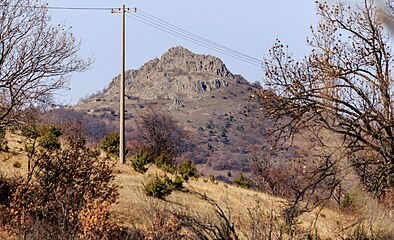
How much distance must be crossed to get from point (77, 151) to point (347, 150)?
23.1ft

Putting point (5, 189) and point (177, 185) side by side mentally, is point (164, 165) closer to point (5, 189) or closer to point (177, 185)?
point (177, 185)

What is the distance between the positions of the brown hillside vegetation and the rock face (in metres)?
98.4

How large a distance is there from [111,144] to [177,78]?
112 metres

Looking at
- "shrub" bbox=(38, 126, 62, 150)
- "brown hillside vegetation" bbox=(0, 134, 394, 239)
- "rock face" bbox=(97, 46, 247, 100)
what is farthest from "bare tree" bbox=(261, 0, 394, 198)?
"rock face" bbox=(97, 46, 247, 100)

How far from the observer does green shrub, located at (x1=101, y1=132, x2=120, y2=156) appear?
29252 millimetres

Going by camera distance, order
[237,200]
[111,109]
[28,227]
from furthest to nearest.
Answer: [111,109]
[237,200]
[28,227]

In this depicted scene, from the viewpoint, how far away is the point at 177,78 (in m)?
141

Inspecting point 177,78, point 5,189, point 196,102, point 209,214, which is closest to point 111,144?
point 5,189

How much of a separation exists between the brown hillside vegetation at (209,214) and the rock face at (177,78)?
323ft

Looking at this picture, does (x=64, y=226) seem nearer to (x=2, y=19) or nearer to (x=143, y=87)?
(x=2, y=19)

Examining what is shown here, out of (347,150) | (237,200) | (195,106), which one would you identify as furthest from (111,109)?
(347,150)

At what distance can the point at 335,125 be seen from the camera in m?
14.7

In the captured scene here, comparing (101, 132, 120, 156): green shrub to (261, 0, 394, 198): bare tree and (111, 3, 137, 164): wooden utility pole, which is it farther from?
(261, 0, 394, 198): bare tree

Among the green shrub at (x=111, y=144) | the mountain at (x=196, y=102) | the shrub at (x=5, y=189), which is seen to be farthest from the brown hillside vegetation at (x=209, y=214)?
the mountain at (x=196, y=102)
